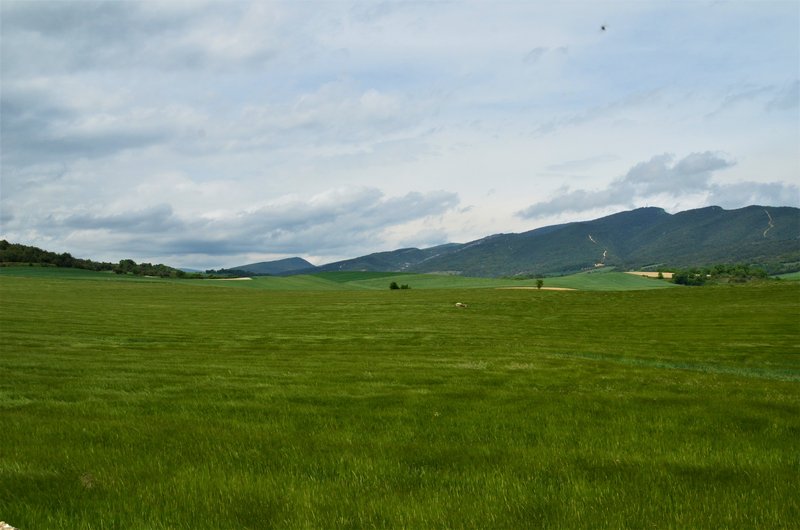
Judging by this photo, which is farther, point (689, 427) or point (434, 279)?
point (434, 279)

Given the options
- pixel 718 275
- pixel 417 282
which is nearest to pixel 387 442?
pixel 417 282

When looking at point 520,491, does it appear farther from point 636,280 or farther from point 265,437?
point 636,280

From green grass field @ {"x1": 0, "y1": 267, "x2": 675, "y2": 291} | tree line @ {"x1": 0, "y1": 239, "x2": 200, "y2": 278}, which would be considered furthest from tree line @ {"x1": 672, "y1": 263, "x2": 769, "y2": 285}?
tree line @ {"x1": 0, "y1": 239, "x2": 200, "y2": 278}

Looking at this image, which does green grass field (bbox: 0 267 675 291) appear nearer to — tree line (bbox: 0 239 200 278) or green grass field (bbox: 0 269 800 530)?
tree line (bbox: 0 239 200 278)

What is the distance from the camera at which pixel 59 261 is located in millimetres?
184875

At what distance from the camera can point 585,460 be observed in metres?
10.9

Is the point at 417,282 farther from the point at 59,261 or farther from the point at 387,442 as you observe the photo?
the point at 387,442

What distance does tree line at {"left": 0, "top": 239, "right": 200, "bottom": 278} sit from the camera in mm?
178488

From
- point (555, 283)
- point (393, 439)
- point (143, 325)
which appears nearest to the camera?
point (393, 439)

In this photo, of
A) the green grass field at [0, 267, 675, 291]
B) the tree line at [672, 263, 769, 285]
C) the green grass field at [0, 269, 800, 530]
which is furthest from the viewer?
the tree line at [672, 263, 769, 285]

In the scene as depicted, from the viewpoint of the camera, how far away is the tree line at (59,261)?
178m

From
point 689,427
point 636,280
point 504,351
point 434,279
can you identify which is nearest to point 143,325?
point 504,351

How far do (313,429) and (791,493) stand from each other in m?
9.14

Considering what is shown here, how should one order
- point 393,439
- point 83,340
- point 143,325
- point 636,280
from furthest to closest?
point 636,280
point 143,325
point 83,340
point 393,439
